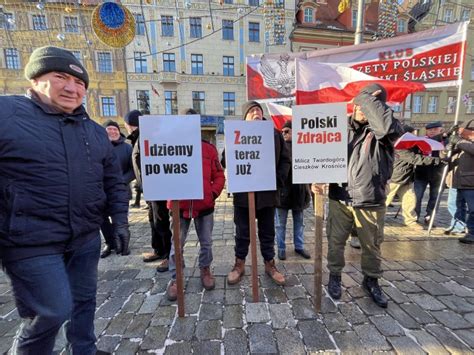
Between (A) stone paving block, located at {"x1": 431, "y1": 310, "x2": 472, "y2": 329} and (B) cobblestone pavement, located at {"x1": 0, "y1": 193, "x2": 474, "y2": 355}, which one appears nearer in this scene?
(B) cobblestone pavement, located at {"x1": 0, "y1": 193, "x2": 474, "y2": 355}

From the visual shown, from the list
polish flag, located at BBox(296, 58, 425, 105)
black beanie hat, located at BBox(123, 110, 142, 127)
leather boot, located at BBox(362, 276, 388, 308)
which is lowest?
leather boot, located at BBox(362, 276, 388, 308)

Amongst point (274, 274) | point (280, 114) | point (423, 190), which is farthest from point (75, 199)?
point (423, 190)

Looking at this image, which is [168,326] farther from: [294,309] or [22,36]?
[22,36]

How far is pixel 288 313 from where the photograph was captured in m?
2.35

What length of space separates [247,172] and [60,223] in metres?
1.60

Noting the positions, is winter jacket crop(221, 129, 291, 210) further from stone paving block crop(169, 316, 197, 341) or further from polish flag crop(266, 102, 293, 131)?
polish flag crop(266, 102, 293, 131)

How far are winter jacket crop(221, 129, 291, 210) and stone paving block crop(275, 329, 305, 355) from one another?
1.23 m

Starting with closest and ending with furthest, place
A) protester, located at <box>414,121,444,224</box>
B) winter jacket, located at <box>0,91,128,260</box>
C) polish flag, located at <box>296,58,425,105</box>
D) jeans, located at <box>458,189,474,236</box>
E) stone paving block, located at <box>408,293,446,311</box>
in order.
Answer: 1. winter jacket, located at <box>0,91,128,260</box>
2. stone paving block, located at <box>408,293,446,311</box>
3. polish flag, located at <box>296,58,425,105</box>
4. jeans, located at <box>458,189,474,236</box>
5. protester, located at <box>414,121,444,224</box>

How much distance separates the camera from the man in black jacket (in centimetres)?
227

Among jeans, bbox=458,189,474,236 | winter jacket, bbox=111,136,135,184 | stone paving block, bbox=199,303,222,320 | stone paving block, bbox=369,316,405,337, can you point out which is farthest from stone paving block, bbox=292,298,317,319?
jeans, bbox=458,189,474,236

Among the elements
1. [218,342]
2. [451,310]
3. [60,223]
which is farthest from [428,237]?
[60,223]

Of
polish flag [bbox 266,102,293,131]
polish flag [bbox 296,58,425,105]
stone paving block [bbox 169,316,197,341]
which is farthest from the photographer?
polish flag [bbox 266,102,293,131]

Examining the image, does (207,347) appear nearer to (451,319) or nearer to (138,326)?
(138,326)

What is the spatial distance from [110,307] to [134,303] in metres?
0.23
